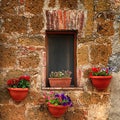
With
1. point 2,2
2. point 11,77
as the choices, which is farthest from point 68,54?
point 2,2

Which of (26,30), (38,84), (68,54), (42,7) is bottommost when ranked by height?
(38,84)

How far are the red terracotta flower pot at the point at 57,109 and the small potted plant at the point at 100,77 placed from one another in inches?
21.0

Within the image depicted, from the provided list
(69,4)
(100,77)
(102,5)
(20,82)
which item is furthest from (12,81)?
(102,5)

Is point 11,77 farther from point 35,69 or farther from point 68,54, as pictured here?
point 68,54

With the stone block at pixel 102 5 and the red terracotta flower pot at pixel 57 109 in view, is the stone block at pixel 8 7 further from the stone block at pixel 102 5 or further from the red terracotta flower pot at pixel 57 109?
the red terracotta flower pot at pixel 57 109

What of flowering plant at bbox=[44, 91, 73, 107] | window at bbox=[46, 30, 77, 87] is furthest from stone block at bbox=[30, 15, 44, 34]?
flowering plant at bbox=[44, 91, 73, 107]

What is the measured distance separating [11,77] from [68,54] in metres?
0.89

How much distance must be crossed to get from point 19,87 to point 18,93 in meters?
0.09

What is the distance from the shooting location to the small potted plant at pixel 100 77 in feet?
13.1

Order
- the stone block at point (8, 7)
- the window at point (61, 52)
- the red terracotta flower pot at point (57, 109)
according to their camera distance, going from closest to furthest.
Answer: the red terracotta flower pot at point (57, 109)
the stone block at point (8, 7)
the window at point (61, 52)

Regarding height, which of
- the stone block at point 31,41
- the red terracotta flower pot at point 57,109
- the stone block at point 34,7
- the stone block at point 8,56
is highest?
the stone block at point 34,7

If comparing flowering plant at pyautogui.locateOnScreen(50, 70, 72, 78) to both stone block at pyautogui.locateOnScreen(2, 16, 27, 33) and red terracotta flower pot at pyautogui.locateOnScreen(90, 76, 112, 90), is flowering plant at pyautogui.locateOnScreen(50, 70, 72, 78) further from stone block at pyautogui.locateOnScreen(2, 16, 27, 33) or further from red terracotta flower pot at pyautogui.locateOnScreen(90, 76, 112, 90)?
stone block at pyautogui.locateOnScreen(2, 16, 27, 33)

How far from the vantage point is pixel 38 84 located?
4.12m

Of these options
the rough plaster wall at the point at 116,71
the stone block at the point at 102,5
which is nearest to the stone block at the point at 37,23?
the stone block at the point at 102,5
